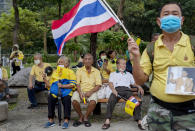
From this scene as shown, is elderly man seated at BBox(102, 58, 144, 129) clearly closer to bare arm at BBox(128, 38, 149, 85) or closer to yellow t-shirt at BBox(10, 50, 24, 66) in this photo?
bare arm at BBox(128, 38, 149, 85)

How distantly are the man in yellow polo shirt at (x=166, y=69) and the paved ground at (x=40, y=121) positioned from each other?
2964mm

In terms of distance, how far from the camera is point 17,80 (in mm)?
10680

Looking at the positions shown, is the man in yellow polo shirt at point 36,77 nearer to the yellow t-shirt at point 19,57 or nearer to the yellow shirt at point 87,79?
the yellow shirt at point 87,79

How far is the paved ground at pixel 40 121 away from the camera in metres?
5.21

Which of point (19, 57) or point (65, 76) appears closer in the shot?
point (65, 76)

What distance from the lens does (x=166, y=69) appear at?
222 cm

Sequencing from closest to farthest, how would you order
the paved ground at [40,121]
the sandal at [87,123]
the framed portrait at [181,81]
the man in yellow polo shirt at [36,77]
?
the framed portrait at [181,81] < the paved ground at [40,121] < the sandal at [87,123] < the man in yellow polo shirt at [36,77]

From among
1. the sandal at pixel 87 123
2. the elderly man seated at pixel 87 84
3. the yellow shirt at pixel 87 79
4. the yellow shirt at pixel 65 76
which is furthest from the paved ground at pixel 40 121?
the yellow shirt at pixel 65 76

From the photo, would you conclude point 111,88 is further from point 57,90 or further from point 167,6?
point 167,6

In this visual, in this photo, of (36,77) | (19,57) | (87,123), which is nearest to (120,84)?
(87,123)

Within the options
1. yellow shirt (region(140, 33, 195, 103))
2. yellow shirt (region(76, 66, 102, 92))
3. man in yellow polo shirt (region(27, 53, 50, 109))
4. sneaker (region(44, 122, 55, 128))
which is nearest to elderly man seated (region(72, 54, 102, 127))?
yellow shirt (region(76, 66, 102, 92))

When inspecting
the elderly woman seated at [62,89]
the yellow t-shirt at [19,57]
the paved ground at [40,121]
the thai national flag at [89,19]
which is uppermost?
the thai national flag at [89,19]

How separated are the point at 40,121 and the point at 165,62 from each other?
4.20 metres

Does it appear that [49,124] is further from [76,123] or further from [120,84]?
[120,84]
